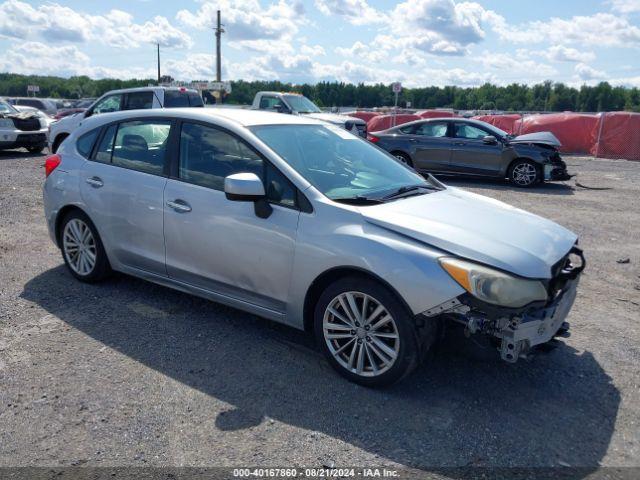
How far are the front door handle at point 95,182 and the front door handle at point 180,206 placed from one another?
0.96m

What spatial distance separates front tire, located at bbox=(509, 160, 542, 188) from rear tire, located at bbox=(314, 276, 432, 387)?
10306 mm

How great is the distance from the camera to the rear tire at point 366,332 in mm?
3340

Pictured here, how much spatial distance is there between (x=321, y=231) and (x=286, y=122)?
1333 mm

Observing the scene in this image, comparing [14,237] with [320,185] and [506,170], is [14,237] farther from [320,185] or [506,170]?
[506,170]

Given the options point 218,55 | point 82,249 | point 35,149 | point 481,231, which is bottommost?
point 35,149

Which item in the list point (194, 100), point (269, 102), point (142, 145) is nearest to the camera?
point (142, 145)

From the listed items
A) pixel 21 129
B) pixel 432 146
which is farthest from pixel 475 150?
pixel 21 129

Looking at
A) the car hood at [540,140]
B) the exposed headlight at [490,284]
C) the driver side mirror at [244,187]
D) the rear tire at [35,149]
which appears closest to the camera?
the exposed headlight at [490,284]

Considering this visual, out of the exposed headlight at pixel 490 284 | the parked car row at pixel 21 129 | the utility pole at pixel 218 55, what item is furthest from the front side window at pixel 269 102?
the utility pole at pixel 218 55

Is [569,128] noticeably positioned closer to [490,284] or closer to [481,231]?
[481,231]

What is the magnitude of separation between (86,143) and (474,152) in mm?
9883

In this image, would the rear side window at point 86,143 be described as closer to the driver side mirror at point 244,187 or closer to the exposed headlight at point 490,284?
the driver side mirror at point 244,187

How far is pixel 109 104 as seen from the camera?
13.6m

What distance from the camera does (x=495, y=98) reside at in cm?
11194
